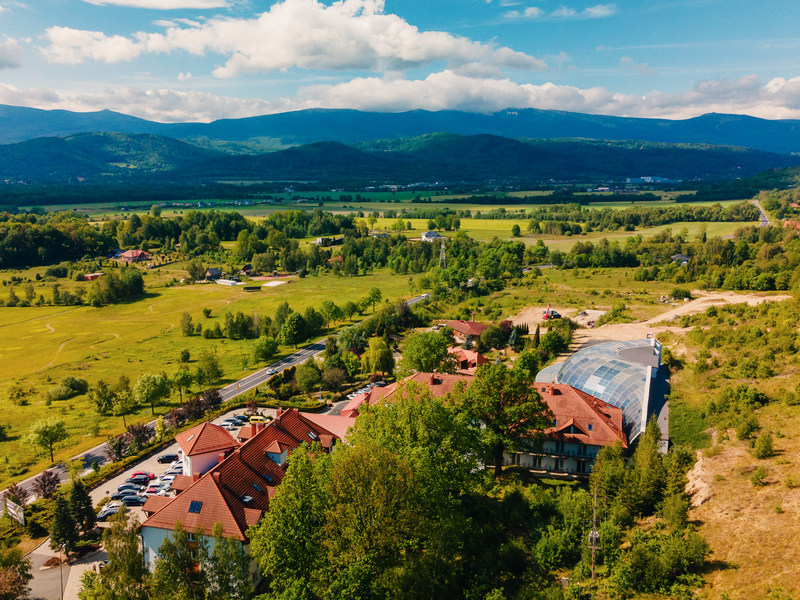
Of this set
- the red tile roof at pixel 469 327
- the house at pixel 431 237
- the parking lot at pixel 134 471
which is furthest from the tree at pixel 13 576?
the house at pixel 431 237

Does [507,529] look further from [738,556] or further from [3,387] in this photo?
[3,387]

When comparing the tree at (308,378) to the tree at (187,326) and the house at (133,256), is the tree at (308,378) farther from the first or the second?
the house at (133,256)

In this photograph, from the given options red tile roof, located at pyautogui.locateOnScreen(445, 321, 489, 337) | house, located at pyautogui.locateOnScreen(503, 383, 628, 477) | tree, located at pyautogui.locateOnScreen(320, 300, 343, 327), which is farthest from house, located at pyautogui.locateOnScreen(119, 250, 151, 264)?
house, located at pyautogui.locateOnScreen(503, 383, 628, 477)

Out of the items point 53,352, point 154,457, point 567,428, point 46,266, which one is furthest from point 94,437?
point 46,266

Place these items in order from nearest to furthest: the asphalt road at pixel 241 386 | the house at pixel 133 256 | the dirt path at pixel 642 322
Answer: the asphalt road at pixel 241 386 → the dirt path at pixel 642 322 → the house at pixel 133 256

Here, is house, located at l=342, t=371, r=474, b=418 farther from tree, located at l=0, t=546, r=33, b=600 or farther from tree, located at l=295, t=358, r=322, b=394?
tree, located at l=0, t=546, r=33, b=600

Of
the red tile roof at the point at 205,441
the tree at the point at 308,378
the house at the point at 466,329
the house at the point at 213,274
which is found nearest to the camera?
the red tile roof at the point at 205,441

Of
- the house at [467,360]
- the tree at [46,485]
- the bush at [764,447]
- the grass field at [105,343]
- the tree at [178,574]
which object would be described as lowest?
the grass field at [105,343]

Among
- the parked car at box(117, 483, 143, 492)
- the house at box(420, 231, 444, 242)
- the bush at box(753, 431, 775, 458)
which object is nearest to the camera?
the bush at box(753, 431, 775, 458)
